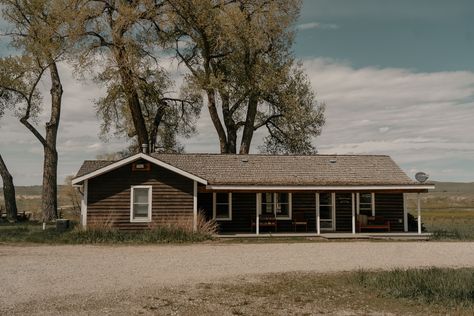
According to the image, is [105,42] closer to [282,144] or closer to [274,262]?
[282,144]

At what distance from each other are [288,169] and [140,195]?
7.66 metres

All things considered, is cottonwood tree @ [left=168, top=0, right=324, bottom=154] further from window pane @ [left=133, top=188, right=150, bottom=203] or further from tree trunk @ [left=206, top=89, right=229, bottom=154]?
window pane @ [left=133, top=188, right=150, bottom=203]

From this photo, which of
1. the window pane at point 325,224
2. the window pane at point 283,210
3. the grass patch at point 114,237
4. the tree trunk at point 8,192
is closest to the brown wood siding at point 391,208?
the window pane at point 325,224

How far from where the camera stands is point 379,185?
24344mm

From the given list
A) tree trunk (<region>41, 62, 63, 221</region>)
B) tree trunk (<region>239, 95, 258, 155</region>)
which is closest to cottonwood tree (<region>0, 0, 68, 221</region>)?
tree trunk (<region>41, 62, 63, 221</region>)

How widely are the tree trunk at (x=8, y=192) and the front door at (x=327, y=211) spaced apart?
20.1m

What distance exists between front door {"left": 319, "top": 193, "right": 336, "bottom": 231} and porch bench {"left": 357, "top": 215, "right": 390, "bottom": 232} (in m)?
1.35

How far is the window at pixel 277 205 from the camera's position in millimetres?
25719

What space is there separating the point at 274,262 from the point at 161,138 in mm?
27319

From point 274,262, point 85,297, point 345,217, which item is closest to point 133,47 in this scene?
point 345,217

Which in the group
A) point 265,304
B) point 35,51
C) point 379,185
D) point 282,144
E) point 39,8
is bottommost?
point 265,304

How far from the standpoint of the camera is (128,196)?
23.3 m

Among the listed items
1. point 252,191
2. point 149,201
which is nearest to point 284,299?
point 252,191

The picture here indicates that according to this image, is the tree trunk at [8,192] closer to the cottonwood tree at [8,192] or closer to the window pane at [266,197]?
the cottonwood tree at [8,192]
